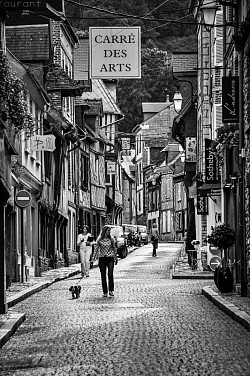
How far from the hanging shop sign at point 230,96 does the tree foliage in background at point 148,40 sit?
9705 mm

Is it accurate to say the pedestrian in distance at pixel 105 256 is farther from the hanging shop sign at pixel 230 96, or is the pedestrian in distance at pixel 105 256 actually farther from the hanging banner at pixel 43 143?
the hanging banner at pixel 43 143

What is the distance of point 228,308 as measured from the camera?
19.6 metres

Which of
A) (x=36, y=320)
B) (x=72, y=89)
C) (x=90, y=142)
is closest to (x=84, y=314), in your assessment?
(x=36, y=320)

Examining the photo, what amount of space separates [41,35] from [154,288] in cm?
1549

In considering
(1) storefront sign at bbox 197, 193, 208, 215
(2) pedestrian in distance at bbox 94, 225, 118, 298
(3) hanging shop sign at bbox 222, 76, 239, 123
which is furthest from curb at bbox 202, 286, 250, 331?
(1) storefront sign at bbox 197, 193, 208, 215

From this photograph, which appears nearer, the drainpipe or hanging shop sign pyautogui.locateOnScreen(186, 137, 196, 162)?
the drainpipe

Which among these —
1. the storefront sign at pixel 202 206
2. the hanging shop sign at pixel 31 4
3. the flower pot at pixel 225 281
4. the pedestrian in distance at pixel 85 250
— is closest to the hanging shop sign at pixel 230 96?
the flower pot at pixel 225 281

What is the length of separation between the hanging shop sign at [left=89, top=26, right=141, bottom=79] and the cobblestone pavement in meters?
4.76

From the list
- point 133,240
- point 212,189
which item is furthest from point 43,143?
point 133,240

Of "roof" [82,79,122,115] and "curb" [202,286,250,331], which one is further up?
"roof" [82,79,122,115]

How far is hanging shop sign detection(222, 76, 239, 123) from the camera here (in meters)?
24.5

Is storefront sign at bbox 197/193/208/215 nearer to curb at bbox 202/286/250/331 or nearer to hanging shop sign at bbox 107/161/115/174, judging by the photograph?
curb at bbox 202/286/250/331

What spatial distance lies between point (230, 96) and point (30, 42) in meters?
17.9

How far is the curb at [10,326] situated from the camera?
1488cm
